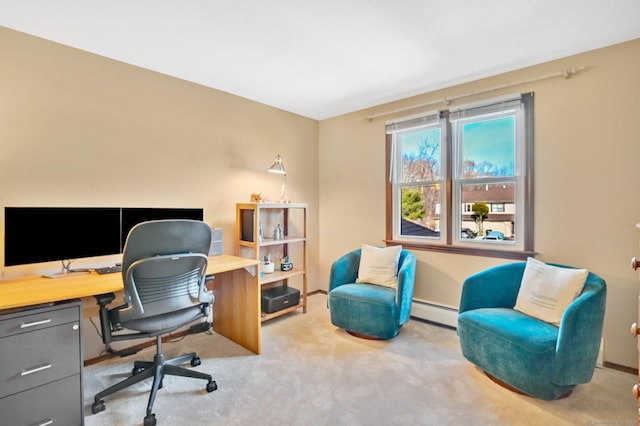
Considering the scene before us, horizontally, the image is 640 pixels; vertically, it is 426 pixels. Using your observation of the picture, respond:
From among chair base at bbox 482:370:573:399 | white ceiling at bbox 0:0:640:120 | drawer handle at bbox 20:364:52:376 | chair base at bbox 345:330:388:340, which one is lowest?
chair base at bbox 482:370:573:399

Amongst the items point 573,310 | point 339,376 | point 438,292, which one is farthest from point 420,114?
point 339,376

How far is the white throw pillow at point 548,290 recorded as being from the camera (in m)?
2.07

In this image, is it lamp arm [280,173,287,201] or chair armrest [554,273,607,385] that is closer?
chair armrest [554,273,607,385]

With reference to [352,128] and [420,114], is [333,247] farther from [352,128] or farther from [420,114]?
[420,114]

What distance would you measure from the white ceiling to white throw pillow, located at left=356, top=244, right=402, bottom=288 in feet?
5.53

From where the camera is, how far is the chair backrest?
1.70m

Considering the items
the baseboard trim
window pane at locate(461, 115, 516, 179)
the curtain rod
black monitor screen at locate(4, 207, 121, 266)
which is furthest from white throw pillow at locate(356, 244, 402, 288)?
black monitor screen at locate(4, 207, 121, 266)

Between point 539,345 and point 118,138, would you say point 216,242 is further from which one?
point 539,345

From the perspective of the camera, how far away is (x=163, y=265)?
177 centimetres

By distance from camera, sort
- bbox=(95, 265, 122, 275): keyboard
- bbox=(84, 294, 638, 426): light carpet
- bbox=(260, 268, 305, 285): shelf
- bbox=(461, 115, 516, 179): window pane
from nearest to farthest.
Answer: bbox=(84, 294, 638, 426): light carpet < bbox=(95, 265, 122, 275): keyboard < bbox=(461, 115, 516, 179): window pane < bbox=(260, 268, 305, 285): shelf

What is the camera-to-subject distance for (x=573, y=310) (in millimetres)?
1815

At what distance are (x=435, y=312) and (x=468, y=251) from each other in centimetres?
71

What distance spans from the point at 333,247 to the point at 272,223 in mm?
904

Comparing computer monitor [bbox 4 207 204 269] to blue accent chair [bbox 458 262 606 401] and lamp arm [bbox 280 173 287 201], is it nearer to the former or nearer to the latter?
lamp arm [bbox 280 173 287 201]
